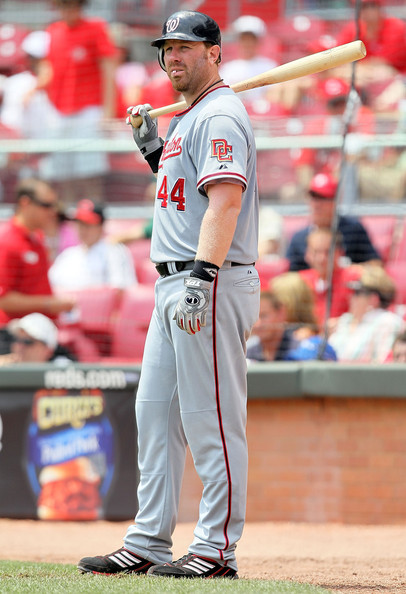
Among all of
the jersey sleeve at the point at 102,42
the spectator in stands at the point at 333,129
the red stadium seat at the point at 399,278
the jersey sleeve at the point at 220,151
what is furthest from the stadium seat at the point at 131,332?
the jersey sleeve at the point at 102,42

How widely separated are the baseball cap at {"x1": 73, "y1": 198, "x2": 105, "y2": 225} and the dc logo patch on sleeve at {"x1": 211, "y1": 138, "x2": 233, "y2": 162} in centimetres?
392

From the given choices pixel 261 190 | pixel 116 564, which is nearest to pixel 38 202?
pixel 261 190

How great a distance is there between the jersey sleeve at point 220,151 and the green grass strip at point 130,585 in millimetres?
1271

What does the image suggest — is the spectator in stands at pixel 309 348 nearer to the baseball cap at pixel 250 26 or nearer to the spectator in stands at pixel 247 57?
the spectator in stands at pixel 247 57

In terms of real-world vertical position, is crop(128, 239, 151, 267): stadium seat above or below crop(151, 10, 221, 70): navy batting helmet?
below

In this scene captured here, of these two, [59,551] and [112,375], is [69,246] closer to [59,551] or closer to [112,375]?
[112,375]

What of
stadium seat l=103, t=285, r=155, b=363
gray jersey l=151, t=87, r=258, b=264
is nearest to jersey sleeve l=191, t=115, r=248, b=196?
gray jersey l=151, t=87, r=258, b=264

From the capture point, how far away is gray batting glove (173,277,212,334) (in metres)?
3.06

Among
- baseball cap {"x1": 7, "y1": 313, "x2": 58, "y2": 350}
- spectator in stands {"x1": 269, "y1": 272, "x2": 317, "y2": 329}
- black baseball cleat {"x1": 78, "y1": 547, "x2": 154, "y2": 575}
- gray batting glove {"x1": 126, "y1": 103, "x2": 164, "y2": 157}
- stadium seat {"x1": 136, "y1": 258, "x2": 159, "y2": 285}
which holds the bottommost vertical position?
black baseball cleat {"x1": 78, "y1": 547, "x2": 154, "y2": 575}

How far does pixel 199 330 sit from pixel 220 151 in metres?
0.59

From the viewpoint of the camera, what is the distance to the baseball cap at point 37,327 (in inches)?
236

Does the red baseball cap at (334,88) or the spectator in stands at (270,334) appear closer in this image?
the spectator in stands at (270,334)

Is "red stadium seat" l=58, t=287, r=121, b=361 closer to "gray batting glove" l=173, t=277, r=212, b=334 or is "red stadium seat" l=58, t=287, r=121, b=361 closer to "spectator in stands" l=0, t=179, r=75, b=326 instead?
"spectator in stands" l=0, t=179, r=75, b=326

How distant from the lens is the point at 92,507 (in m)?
5.64
